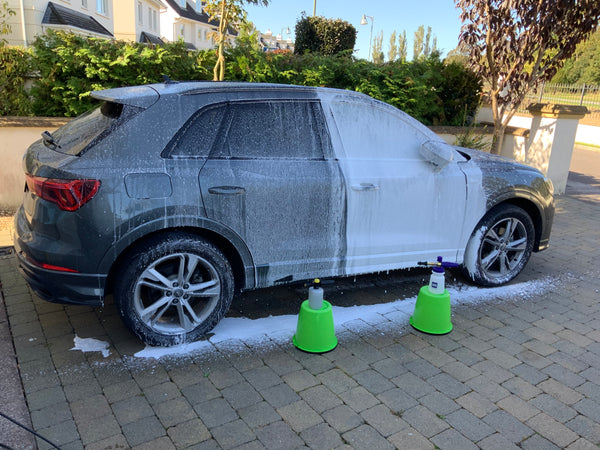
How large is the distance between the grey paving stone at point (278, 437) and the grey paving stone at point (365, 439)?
0.28m

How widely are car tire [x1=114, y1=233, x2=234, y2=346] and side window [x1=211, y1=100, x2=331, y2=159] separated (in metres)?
0.73

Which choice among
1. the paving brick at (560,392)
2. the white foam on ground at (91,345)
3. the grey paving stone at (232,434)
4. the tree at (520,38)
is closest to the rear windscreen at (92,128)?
the white foam on ground at (91,345)

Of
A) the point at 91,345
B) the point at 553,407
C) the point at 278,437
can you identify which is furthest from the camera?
the point at 91,345

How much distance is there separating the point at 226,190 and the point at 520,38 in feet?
20.8

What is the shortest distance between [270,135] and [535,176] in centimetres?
279

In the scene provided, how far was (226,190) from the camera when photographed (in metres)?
3.54

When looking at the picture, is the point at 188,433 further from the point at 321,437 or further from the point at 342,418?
the point at 342,418

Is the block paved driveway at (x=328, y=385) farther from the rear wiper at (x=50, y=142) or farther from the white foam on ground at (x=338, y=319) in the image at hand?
the rear wiper at (x=50, y=142)

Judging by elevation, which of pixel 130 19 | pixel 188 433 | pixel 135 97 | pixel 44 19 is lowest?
pixel 188 433

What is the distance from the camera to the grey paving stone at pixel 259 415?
289 cm

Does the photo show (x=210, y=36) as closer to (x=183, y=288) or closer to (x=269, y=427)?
(x=183, y=288)

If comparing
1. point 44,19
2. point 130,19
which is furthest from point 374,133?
point 130,19

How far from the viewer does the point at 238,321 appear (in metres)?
4.09

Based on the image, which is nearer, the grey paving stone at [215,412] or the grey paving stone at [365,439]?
the grey paving stone at [365,439]
